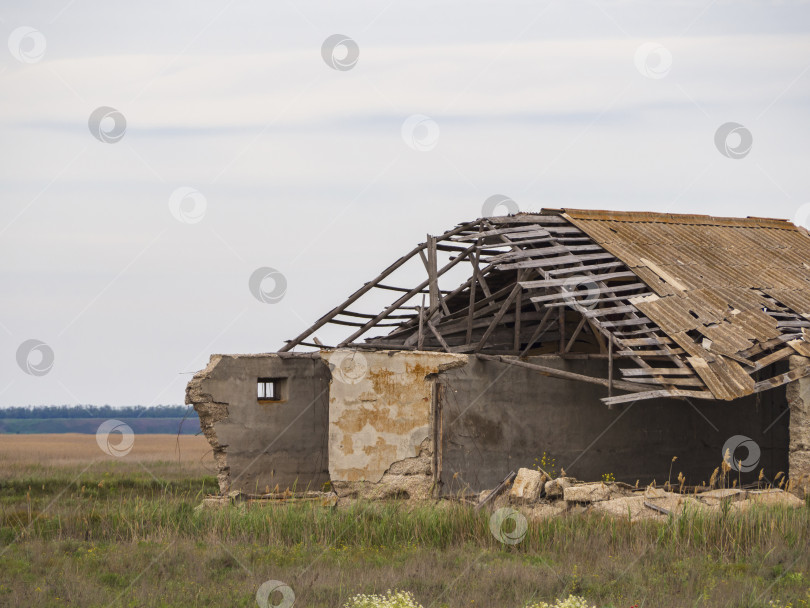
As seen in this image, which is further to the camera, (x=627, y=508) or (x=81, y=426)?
(x=81, y=426)

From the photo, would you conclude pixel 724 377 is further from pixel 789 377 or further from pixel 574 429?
pixel 574 429

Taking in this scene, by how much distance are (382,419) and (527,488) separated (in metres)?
2.46

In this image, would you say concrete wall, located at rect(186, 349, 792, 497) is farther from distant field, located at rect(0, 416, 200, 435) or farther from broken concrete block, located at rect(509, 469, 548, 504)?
distant field, located at rect(0, 416, 200, 435)

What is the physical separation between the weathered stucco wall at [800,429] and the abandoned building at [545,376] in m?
0.02

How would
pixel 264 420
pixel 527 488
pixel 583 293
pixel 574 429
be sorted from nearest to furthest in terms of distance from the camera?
pixel 527 488, pixel 583 293, pixel 574 429, pixel 264 420

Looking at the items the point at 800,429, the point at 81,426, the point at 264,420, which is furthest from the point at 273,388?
the point at 81,426

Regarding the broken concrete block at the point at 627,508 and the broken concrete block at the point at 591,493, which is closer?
the broken concrete block at the point at 627,508

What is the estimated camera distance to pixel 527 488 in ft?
45.0

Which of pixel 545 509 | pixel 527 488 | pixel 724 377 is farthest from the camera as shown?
pixel 527 488

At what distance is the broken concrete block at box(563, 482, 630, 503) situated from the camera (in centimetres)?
1338

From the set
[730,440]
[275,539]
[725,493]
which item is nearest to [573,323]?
[730,440]

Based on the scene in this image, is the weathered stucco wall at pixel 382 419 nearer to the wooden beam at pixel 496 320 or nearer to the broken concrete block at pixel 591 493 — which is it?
the wooden beam at pixel 496 320

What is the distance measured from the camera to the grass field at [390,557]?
970 cm

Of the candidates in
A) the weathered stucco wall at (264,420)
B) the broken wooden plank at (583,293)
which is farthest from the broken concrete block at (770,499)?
the weathered stucco wall at (264,420)
